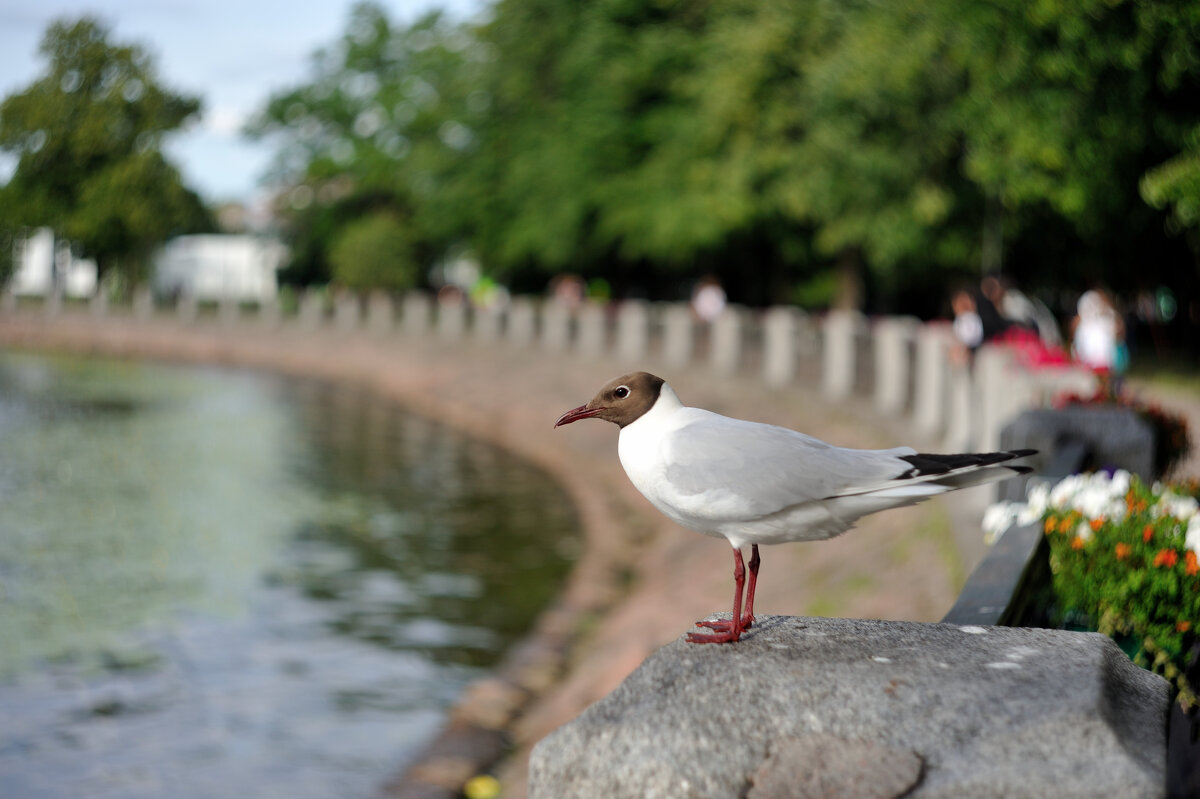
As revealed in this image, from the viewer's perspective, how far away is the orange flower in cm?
536

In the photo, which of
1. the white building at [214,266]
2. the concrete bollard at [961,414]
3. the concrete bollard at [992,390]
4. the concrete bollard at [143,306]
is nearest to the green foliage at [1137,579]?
the concrete bollard at [992,390]

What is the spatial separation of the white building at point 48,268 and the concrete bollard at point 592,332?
37895 mm

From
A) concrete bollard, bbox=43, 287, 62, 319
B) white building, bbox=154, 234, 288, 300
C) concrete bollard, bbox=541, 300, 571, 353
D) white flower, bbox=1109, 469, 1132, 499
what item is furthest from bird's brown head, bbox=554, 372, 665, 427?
white building, bbox=154, 234, 288, 300

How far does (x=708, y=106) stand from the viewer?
96.3 ft

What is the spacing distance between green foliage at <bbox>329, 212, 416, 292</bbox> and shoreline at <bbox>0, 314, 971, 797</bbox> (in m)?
15.8

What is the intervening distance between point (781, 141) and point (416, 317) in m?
18.9

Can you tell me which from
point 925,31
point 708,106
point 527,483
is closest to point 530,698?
point 527,483

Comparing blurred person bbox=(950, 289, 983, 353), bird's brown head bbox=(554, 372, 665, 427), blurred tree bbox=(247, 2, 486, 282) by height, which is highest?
blurred tree bbox=(247, 2, 486, 282)

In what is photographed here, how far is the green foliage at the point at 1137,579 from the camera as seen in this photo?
531cm

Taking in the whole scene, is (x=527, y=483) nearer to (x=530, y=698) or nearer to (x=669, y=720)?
(x=530, y=698)

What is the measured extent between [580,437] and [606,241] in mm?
13681

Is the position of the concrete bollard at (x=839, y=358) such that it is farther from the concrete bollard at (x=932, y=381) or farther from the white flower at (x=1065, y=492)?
the white flower at (x=1065, y=492)

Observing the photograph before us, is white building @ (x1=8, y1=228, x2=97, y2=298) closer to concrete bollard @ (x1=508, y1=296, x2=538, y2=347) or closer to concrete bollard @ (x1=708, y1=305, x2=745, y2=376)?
concrete bollard @ (x1=508, y1=296, x2=538, y2=347)

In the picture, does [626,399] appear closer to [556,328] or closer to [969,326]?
[969,326]
